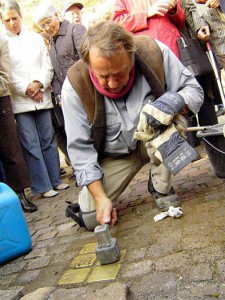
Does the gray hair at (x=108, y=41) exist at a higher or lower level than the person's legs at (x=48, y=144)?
higher

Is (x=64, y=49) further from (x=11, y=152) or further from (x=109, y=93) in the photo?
(x=109, y=93)

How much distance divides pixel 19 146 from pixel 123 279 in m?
2.02

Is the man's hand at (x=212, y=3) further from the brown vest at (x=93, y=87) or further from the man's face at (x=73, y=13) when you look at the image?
the man's face at (x=73, y=13)

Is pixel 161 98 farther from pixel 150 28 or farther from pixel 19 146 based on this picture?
pixel 19 146

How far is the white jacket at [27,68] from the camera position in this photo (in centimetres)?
378


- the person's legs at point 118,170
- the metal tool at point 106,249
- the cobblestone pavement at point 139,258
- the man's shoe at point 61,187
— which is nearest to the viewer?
the cobblestone pavement at point 139,258

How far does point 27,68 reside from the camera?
386 centimetres

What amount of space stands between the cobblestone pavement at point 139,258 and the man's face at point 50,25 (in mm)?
2051

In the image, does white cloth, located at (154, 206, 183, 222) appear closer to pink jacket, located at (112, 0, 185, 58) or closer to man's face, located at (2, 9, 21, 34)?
pink jacket, located at (112, 0, 185, 58)

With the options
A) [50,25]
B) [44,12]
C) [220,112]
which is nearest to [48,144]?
[50,25]

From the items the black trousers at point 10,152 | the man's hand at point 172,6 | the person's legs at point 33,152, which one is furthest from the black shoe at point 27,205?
the man's hand at point 172,6

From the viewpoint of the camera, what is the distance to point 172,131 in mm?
2240

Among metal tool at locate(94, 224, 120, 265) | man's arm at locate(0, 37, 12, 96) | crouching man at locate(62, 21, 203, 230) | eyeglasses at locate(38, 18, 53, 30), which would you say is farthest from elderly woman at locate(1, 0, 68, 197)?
metal tool at locate(94, 224, 120, 265)

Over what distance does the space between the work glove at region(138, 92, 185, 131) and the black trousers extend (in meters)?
1.60
